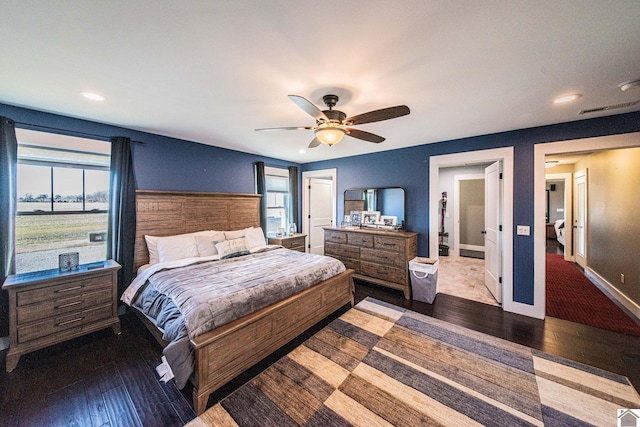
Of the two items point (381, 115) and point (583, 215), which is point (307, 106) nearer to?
point (381, 115)

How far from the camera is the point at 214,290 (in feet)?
6.98

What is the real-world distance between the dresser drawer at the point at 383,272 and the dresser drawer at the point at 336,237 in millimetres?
547

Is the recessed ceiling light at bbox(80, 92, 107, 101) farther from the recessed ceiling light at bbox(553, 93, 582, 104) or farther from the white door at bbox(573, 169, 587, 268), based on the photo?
the white door at bbox(573, 169, 587, 268)

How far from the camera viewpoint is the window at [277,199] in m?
5.18

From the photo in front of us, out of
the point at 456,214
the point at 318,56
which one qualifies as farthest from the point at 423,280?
the point at 456,214

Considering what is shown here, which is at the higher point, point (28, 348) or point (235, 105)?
point (235, 105)

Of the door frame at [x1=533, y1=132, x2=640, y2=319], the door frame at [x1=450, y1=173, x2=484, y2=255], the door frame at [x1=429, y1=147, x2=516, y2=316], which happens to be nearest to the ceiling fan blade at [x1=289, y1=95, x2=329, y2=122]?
the door frame at [x1=429, y1=147, x2=516, y2=316]

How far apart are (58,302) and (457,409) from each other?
376cm

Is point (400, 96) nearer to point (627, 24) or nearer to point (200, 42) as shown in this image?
point (627, 24)

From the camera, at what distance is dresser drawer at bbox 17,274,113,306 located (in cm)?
215

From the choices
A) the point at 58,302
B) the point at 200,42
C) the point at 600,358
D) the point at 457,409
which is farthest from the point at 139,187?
the point at 600,358

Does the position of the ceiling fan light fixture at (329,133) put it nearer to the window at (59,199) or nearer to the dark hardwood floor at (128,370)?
the dark hardwood floor at (128,370)

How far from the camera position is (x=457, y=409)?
1.66 meters

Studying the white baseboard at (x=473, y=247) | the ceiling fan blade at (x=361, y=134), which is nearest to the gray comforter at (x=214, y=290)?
the ceiling fan blade at (x=361, y=134)
